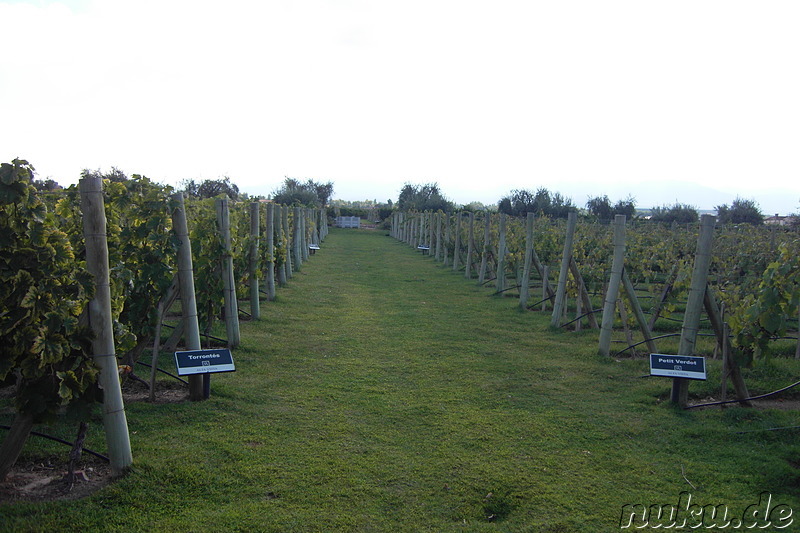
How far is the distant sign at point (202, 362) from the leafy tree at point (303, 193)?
38.7m

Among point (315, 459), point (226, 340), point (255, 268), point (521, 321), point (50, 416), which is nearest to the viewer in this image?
point (50, 416)

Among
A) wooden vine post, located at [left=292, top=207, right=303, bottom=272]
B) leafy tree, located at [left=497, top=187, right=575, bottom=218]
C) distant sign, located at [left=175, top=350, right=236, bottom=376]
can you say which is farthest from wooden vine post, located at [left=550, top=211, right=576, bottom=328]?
leafy tree, located at [left=497, top=187, right=575, bottom=218]

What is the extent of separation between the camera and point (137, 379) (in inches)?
225

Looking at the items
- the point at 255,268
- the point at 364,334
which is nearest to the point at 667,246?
the point at 364,334

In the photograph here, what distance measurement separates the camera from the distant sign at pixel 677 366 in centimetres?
563

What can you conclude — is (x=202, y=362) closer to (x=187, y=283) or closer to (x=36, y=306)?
(x=187, y=283)

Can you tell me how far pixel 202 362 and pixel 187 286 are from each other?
69cm

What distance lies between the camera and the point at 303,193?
175 ft

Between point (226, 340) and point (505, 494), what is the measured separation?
4973mm

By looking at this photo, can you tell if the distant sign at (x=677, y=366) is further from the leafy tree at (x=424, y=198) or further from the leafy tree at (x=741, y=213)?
the leafy tree at (x=424, y=198)

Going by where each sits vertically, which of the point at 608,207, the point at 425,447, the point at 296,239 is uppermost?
the point at 608,207

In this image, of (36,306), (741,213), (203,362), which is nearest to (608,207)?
(741,213)

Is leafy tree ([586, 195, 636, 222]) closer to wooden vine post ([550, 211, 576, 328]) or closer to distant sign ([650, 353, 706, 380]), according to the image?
wooden vine post ([550, 211, 576, 328])

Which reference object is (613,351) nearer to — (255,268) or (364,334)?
(364,334)
